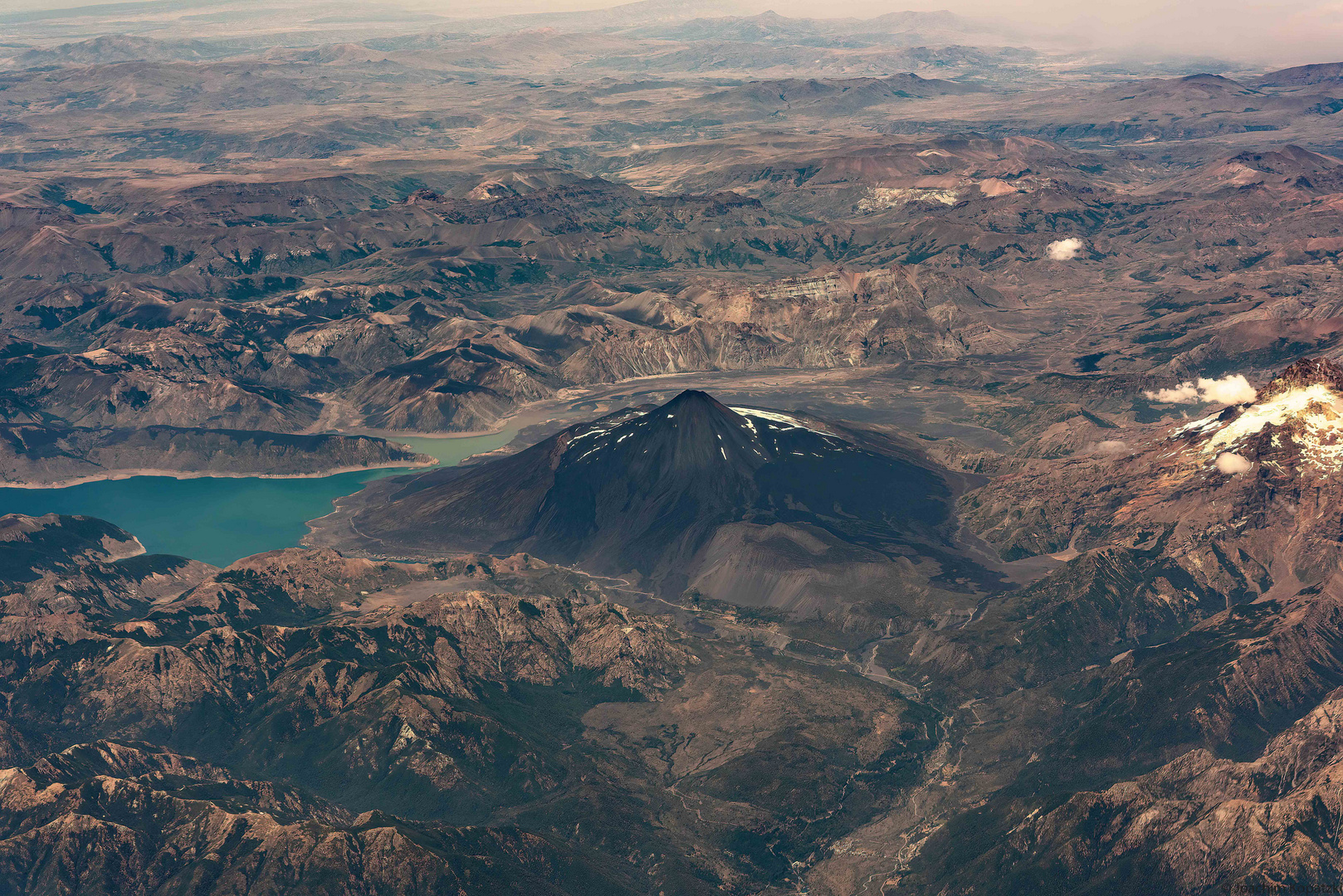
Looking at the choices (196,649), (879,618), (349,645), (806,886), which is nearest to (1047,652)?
(879,618)

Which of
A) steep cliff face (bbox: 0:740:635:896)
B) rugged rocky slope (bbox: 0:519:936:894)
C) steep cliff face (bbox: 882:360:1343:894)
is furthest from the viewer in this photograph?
rugged rocky slope (bbox: 0:519:936:894)

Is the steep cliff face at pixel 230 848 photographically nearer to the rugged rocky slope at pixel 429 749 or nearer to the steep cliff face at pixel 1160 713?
the rugged rocky slope at pixel 429 749

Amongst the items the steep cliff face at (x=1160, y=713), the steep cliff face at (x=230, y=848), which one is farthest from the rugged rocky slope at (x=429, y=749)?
the steep cliff face at (x=1160, y=713)

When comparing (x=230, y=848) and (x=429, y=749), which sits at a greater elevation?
(x=230, y=848)

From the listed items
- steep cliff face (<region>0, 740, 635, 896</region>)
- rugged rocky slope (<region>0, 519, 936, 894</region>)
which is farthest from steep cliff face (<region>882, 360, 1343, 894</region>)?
steep cliff face (<region>0, 740, 635, 896</region>)

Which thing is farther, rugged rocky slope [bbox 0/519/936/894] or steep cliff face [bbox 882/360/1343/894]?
rugged rocky slope [bbox 0/519/936/894]

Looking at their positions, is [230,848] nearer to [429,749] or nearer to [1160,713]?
[429,749]

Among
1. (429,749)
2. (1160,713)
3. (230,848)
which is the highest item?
(230,848)

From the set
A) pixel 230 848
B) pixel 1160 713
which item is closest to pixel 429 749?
pixel 230 848

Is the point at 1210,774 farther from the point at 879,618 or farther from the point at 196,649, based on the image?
the point at 196,649

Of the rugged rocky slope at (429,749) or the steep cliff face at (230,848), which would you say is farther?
the rugged rocky slope at (429,749)

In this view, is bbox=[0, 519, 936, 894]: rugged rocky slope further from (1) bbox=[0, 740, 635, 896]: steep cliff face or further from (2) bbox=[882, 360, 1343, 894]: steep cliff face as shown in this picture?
(2) bbox=[882, 360, 1343, 894]: steep cliff face
